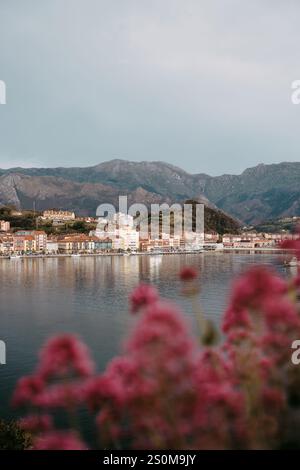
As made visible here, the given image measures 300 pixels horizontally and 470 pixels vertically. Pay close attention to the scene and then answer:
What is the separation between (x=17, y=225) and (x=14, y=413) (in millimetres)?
66148

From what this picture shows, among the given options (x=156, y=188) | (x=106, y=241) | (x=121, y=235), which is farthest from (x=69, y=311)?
(x=156, y=188)

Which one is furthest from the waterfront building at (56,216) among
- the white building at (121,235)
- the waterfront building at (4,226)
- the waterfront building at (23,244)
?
the waterfront building at (23,244)

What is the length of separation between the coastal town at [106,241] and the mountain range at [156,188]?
4944 cm

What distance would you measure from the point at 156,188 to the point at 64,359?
174254 millimetres

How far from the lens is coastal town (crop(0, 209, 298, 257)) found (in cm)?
5438

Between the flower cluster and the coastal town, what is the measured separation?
4432 centimetres

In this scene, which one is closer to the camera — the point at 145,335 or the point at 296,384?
the point at 145,335

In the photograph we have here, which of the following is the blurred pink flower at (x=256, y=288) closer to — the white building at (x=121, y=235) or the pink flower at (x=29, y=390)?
the pink flower at (x=29, y=390)

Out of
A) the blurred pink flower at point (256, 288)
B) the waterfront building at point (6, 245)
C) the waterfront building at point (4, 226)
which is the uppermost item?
the waterfront building at point (4, 226)

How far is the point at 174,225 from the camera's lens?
232ft

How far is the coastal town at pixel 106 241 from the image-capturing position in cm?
5438

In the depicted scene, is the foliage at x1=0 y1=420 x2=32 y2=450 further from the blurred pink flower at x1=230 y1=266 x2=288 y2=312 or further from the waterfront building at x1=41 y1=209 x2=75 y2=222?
the waterfront building at x1=41 y1=209 x2=75 y2=222
